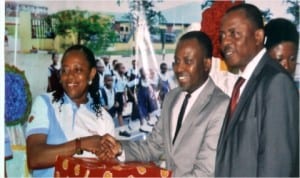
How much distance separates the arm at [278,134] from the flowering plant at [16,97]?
2.63 ft

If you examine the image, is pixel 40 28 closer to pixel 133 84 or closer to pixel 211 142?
pixel 133 84

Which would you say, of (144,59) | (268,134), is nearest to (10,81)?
(144,59)

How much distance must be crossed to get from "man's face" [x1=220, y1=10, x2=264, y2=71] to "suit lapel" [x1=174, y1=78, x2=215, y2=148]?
0.36 feet

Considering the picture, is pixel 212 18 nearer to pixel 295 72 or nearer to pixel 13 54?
pixel 295 72

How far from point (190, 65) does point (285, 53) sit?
307mm

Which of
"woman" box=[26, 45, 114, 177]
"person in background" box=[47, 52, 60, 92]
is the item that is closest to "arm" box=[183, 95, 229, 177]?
"woman" box=[26, 45, 114, 177]

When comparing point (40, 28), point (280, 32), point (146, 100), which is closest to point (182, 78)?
point (146, 100)

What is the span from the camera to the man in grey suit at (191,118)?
5.38ft

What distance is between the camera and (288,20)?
163 cm

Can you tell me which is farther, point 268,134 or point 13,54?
point 13,54

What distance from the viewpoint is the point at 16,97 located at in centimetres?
176

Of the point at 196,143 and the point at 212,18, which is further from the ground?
the point at 212,18

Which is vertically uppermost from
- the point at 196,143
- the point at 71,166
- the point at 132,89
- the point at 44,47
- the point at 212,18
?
the point at 212,18

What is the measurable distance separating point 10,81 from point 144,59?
1.57ft
